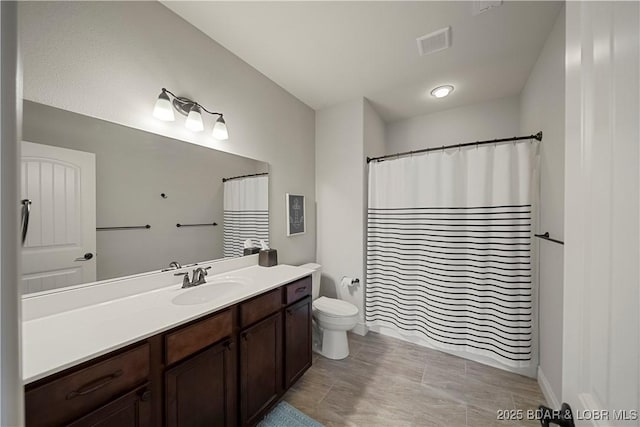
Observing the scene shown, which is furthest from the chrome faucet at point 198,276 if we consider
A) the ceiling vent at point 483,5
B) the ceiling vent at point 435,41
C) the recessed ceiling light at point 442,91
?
the recessed ceiling light at point 442,91

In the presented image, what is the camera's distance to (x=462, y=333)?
83.2 inches

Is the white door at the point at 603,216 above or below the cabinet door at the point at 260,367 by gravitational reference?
above

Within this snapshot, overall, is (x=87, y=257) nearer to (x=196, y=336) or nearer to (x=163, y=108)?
(x=196, y=336)

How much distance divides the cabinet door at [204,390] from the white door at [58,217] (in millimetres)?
675

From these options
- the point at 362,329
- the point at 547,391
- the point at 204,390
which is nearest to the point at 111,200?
the point at 204,390

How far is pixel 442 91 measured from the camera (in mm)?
2438

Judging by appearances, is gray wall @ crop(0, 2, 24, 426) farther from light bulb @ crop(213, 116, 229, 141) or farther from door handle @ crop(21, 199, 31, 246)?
light bulb @ crop(213, 116, 229, 141)

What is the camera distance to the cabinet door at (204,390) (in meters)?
1.03

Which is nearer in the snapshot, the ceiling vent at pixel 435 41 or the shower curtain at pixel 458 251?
the ceiling vent at pixel 435 41

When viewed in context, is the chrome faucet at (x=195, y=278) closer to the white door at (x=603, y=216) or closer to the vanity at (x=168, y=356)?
the vanity at (x=168, y=356)

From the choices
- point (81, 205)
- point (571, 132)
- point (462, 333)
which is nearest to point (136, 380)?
point (81, 205)

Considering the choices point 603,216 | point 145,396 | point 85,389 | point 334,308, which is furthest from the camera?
point 334,308

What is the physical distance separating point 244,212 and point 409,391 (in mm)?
1922

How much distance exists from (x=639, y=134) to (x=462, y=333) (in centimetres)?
226
